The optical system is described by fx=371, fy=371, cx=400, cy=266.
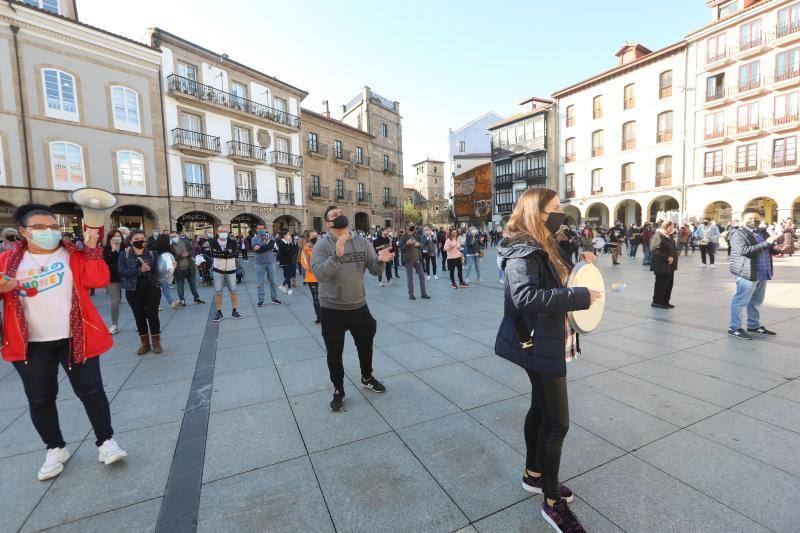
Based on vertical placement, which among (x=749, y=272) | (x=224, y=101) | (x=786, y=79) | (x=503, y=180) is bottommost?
(x=749, y=272)

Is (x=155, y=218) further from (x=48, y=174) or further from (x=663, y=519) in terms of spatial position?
(x=663, y=519)

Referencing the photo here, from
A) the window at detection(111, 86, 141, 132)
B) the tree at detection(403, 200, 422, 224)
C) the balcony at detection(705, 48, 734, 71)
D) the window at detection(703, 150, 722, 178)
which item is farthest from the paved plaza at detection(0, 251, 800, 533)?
the tree at detection(403, 200, 422, 224)

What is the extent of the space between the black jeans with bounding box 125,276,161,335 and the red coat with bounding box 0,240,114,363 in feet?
9.12

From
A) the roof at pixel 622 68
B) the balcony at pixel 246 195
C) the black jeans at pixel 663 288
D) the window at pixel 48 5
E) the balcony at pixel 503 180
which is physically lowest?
the black jeans at pixel 663 288

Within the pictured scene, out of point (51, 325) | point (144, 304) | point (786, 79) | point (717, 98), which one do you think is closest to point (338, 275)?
point (51, 325)

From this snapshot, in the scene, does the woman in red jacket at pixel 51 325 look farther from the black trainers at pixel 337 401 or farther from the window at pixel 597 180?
the window at pixel 597 180

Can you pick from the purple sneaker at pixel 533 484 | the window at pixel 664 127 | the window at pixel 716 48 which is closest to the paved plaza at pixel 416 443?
the purple sneaker at pixel 533 484

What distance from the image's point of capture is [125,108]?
18.6 m

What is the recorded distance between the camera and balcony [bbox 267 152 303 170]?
2575 centimetres

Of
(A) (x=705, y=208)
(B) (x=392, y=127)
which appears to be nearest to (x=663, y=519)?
(A) (x=705, y=208)

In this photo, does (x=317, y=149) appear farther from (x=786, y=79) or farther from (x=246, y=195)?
(x=786, y=79)

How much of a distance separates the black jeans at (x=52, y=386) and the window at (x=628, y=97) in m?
34.8

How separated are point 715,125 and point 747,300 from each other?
26.8 m

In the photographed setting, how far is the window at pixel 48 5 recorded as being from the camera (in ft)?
54.3
